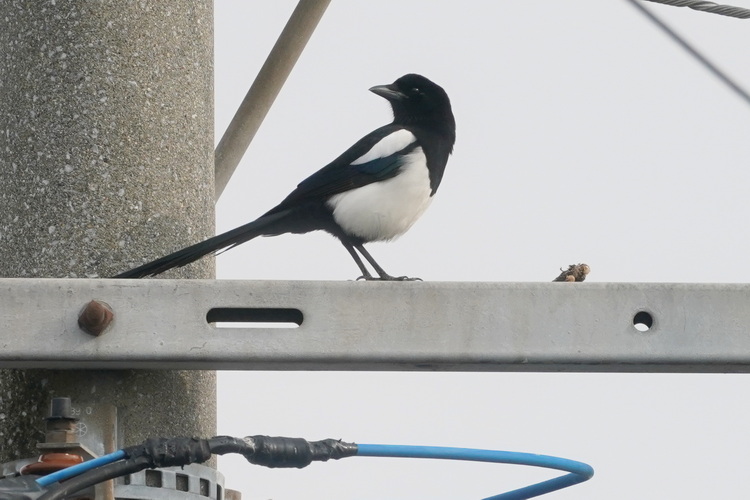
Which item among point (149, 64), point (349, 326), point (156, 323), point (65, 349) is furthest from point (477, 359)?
point (149, 64)

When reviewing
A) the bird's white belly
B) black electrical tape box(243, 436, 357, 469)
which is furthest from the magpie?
black electrical tape box(243, 436, 357, 469)

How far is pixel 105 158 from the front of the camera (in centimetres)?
236

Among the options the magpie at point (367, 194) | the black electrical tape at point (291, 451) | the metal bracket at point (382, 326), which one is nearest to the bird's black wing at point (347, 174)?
the magpie at point (367, 194)

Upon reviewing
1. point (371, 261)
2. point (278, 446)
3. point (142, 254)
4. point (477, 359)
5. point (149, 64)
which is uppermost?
point (371, 261)

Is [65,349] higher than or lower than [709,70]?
lower

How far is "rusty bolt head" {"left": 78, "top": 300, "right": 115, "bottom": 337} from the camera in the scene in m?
1.83

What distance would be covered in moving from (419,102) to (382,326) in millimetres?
2821

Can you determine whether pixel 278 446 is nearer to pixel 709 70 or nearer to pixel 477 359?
pixel 477 359

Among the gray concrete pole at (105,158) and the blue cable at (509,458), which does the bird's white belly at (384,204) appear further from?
the blue cable at (509,458)

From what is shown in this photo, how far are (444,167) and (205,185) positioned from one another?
2.03 metres

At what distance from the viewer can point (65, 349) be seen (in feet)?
6.04

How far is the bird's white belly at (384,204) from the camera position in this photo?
4.13 metres

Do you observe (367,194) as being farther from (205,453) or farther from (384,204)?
(205,453)

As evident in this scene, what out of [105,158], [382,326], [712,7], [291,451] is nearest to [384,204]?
[712,7]
